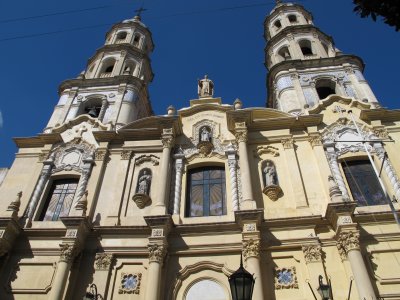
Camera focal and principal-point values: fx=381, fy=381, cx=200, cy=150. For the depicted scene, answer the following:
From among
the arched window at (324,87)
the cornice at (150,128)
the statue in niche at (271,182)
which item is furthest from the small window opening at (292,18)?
the statue in niche at (271,182)

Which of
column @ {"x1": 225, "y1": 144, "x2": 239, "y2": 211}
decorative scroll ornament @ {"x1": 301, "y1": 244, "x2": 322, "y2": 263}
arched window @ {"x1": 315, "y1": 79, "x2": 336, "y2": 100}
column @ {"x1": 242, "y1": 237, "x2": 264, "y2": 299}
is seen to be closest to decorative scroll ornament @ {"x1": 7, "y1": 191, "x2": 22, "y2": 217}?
column @ {"x1": 225, "y1": 144, "x2": 239, "y2": 211}

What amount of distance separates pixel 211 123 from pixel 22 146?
31.2ft

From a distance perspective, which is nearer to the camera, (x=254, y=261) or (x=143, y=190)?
(x=254, y=261)

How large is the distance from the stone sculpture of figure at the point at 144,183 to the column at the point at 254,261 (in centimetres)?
500

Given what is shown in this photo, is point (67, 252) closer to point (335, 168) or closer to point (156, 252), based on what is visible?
point (156, 252)

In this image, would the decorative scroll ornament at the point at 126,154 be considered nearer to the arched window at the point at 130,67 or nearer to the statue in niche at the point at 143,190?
the statue in niche at the point at 143,190

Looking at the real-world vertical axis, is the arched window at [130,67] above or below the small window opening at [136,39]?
below

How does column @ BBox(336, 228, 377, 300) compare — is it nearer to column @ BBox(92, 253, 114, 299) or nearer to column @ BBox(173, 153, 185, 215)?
column @ BBox(173, 153, 185, 215)

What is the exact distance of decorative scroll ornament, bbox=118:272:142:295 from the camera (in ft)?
43.0

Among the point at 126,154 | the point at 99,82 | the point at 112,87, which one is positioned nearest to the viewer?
the point at 126,154

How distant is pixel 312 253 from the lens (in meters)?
13.0

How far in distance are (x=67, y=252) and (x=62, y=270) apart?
25.2 inches

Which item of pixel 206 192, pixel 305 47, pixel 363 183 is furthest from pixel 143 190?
pixel 305 47

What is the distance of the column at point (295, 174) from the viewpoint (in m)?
14.8
